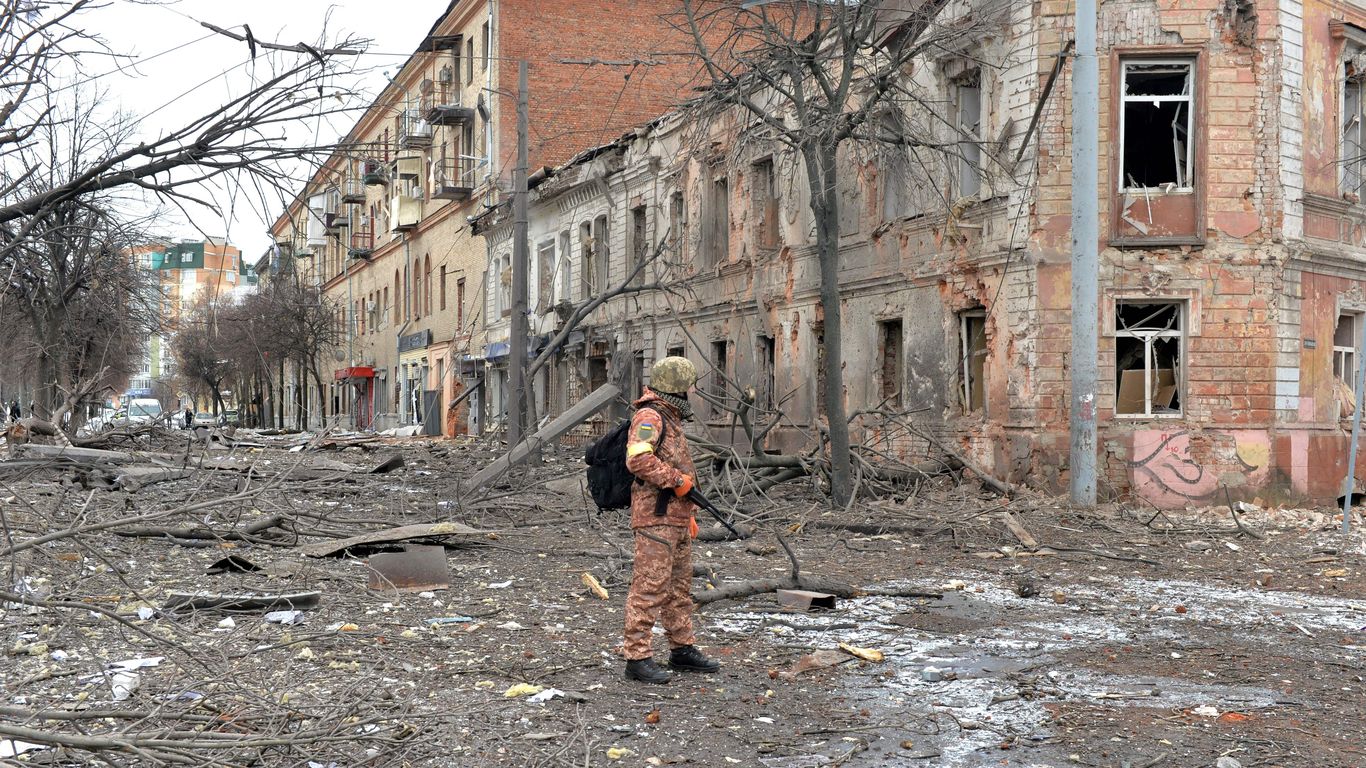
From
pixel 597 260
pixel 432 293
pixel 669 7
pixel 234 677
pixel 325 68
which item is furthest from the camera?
pixel 432 293

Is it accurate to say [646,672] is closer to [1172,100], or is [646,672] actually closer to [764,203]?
[1172,100]

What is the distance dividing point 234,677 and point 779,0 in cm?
1259

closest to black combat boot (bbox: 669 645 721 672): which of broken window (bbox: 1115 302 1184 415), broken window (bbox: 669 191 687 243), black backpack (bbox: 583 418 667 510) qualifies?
black backpack (bbox: 583 418 667 510)

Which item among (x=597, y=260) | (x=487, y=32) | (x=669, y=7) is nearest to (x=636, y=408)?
(x=597, y=260)

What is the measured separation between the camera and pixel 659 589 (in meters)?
6.30

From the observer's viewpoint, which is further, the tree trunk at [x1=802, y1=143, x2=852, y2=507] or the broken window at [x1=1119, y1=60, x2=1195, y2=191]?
the broken window at [x1=1119, y1=60, x2=1195, y2=191]

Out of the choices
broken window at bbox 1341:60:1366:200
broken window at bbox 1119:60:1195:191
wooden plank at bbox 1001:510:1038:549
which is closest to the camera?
wooden plank at bbox 1001:510:1038:549

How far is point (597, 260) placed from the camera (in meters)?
30.1

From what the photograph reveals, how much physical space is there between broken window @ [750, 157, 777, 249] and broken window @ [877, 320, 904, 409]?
388 cm

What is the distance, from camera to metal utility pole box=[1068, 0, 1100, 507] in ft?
46.3

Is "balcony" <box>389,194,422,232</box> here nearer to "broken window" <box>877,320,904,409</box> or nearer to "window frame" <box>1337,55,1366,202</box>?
"broken window" <box>877,320,904,409</box>

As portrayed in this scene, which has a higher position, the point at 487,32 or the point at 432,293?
the point at 487,32

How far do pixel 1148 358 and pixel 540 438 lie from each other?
7854mm

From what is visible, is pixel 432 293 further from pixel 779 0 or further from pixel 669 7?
pixel 779 0
